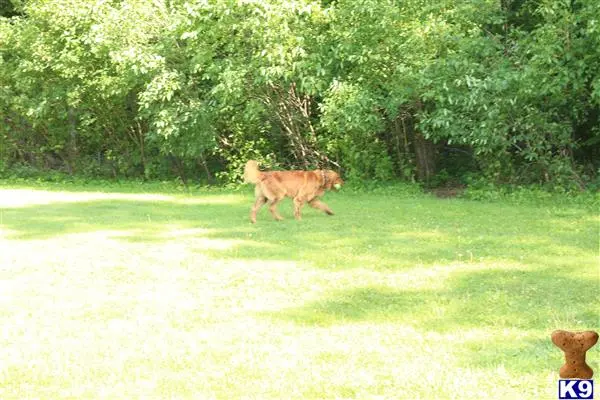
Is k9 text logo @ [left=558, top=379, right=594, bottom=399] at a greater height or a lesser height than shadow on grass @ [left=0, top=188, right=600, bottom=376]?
greater

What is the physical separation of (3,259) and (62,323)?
3.58 meters

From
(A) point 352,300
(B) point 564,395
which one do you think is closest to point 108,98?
(A) point 352,300

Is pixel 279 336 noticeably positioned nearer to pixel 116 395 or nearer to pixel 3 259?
pixel 116 395

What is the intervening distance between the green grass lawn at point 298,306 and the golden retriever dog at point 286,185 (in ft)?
1.11

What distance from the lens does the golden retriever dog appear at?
12500mm

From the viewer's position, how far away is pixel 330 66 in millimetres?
17750

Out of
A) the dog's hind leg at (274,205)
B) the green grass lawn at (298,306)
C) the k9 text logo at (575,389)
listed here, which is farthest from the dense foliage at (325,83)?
the k9 text logo at (575,389)

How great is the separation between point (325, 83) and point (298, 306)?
1140 centimetres

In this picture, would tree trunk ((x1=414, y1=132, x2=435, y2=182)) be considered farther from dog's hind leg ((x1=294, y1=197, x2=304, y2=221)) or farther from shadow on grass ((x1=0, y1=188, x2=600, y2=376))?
dog's hind leg ((x1=294, y1=197, x2=304, y2=221))

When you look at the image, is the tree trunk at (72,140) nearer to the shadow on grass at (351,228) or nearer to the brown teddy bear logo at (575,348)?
the shadow on grass at (351,228)

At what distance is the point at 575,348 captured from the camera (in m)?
A: 2.28

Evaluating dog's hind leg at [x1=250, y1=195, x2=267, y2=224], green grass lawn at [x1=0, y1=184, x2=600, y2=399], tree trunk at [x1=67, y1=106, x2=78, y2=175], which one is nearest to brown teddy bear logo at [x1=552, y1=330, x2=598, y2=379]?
green grass lawn at [x1=0, y1=184, x2=600, y2=399]

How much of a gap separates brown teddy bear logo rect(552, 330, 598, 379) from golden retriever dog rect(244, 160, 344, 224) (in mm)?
10150

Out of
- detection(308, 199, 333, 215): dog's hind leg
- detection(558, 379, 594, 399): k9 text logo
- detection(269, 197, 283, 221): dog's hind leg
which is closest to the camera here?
detection(558, 379, 594, 399): k9 text logo
